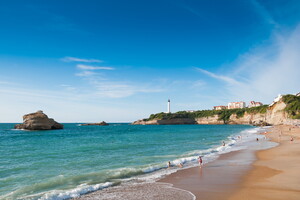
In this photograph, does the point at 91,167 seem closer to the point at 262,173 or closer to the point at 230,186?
the point at 230,186

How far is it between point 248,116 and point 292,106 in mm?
48021

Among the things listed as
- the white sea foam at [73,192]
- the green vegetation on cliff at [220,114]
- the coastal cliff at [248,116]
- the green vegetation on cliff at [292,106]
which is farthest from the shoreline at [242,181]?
the green vegetation on cliff at [220,114]

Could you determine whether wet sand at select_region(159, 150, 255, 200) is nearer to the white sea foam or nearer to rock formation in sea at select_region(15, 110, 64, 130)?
the white sea foam

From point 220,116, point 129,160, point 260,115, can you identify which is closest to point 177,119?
point 220,116

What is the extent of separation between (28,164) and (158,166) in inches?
506

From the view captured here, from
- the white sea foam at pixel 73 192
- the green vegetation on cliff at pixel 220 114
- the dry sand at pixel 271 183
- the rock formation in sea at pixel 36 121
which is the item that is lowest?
the white sea foam at pixel 73 192

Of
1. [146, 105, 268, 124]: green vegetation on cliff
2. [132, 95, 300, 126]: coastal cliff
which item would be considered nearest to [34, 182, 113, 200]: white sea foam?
[132, 95, 300, 126]: coastal cliff

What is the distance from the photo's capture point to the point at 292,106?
94375 millimetres

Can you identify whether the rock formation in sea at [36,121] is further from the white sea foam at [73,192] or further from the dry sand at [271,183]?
the dry sand at [271,183]

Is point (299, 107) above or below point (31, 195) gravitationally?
above

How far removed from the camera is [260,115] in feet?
420

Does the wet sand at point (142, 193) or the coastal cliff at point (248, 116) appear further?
the coastal cliff at point (248, 116)

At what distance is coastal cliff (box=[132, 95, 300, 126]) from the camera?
9550 centimetres

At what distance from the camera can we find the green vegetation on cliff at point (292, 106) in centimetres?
9133
